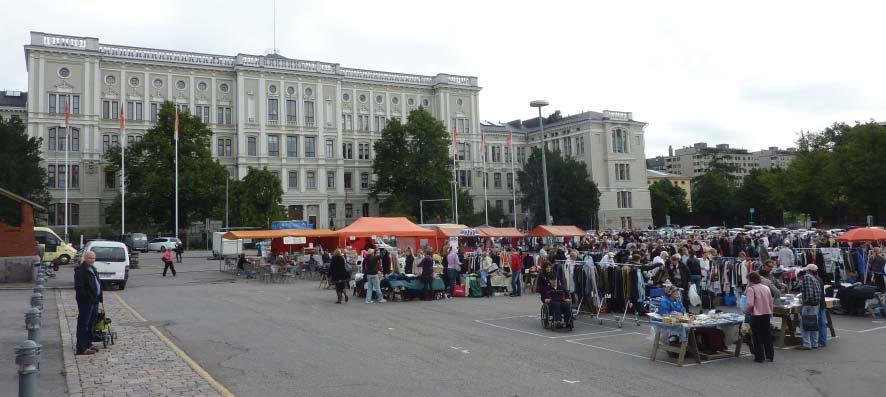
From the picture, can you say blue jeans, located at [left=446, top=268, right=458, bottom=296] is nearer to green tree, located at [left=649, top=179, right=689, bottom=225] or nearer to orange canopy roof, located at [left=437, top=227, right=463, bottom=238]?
orange canopy roof, located at [left=437, top=227, right=463, bottom=238]

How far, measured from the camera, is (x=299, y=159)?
70438 millimetres

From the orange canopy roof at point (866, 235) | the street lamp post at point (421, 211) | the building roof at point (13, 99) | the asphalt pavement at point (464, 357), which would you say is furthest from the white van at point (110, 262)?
the building roof at point (13, 99)

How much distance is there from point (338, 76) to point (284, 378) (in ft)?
216

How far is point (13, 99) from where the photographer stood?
6731 centimetres

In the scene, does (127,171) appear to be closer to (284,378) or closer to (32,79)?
(32,79)

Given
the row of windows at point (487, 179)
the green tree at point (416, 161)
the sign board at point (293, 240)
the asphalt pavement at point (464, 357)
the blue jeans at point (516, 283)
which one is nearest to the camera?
the asphalt pavement at point (464, 357)

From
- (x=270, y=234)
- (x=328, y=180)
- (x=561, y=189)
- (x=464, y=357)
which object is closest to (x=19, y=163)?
(x=270, y=234)

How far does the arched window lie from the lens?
288 ft

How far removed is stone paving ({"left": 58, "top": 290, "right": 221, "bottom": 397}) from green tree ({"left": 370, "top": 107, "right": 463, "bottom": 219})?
55037mm

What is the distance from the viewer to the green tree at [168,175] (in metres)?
55.3

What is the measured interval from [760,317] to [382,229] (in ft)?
72.3

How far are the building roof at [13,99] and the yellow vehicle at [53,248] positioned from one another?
3363 centimetres

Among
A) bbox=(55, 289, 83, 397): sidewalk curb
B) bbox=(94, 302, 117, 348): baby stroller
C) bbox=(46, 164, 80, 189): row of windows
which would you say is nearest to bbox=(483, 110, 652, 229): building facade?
bbox=(46, 164, 80, 189): row of windows

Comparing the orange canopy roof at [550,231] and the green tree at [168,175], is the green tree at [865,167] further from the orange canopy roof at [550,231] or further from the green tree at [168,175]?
the green tree at [168,175]
